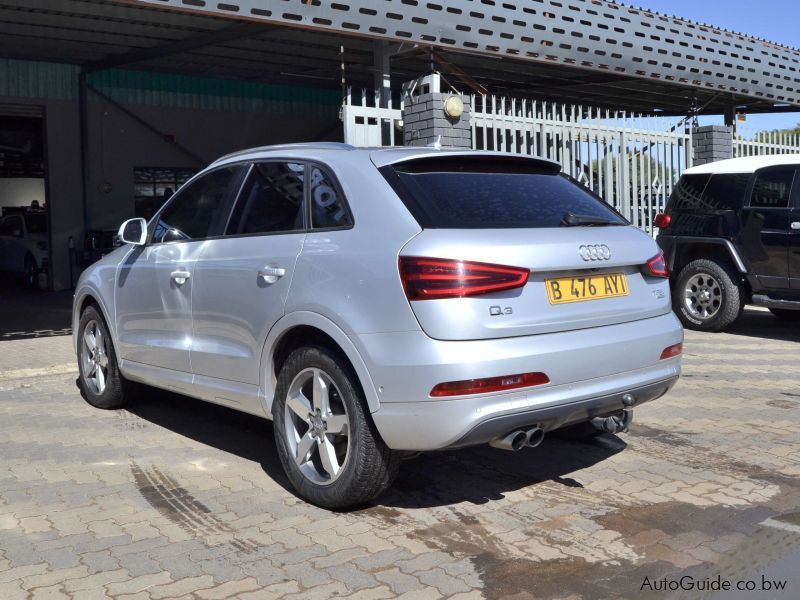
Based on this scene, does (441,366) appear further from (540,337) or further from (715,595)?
(715,595)

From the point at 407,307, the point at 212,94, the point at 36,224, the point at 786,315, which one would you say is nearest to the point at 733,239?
the point at 786,315

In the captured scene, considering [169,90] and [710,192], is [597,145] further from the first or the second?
[169,90]

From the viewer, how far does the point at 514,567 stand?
3592 mm

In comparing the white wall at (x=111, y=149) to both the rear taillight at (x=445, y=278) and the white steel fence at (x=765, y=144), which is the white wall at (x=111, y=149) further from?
the rear taillight at (x=445, y=278)

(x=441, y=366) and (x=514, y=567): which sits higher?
(x=441, y=366)

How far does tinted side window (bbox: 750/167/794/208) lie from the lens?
9312 millimetres

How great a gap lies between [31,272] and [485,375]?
51.1 feet

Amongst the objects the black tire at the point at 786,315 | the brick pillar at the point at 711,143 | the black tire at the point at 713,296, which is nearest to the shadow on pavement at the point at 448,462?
the black tire at the point at 713,296

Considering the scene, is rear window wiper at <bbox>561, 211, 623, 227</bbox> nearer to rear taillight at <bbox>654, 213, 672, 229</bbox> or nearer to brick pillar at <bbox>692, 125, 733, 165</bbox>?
rear taillight at <bbox>654, 213, 672, 229</bbox>

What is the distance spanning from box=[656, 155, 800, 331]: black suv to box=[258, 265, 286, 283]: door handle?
6505mm

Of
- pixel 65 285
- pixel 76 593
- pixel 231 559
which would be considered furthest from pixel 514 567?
pixel 65 285

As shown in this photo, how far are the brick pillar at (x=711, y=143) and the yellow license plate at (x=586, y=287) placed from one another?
11246 mm

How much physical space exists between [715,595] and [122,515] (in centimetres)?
268

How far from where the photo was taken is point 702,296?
9.99 metres
